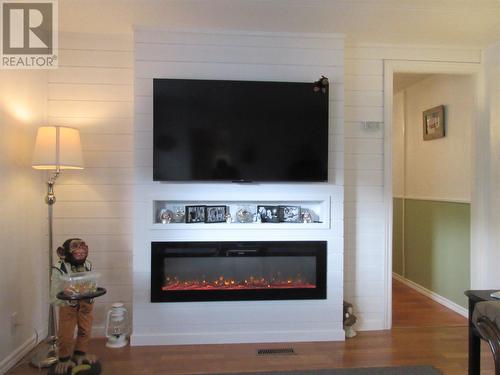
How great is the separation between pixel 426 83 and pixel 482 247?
2.04 meters

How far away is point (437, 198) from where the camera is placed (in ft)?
13.1

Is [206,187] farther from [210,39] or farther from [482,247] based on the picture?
[482,247]

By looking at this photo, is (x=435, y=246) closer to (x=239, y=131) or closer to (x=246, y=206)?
(x=246, y=206)

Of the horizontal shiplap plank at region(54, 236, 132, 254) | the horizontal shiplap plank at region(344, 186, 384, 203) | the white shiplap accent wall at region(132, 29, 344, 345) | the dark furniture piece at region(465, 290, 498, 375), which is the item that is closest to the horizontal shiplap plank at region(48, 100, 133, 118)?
the white shiplap accent wall at region(132, 29, 344, 345)

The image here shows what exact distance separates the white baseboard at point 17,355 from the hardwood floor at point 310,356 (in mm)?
57

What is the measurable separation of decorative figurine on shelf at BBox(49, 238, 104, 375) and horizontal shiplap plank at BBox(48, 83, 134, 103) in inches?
50.8

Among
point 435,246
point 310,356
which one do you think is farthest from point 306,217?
point 435,246

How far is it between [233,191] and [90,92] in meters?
1.49

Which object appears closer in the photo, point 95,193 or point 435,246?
point 95,193

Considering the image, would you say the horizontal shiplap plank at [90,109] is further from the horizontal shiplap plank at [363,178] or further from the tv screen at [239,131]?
the horizontal shiplap plank at [363,178]

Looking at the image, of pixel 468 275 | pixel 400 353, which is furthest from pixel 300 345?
pixel 468 275

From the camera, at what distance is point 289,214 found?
9.96ft

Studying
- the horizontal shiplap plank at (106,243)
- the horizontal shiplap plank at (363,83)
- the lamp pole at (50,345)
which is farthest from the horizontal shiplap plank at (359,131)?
the lamp pole at (50,345)

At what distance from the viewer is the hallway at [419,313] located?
3319mm
